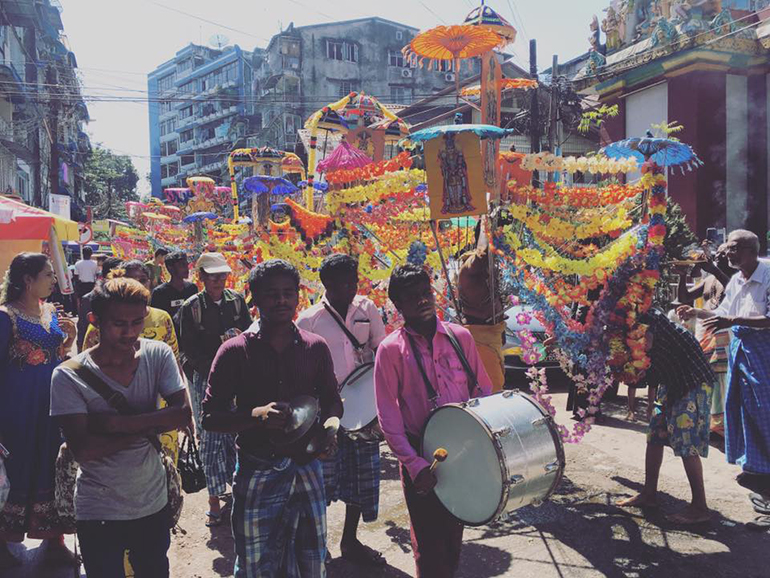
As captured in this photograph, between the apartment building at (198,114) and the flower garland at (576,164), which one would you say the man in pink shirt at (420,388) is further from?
the apartment building at (198,114)

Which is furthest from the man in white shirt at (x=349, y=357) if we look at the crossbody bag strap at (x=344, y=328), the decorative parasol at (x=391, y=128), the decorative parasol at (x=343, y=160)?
the decorative parasol at (x=391, y=128)

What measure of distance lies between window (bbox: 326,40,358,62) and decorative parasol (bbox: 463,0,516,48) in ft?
147

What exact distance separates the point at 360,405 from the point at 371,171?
341 cm

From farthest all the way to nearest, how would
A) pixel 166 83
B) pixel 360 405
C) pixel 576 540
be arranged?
pixel 166 83, pixel 576 540, pixel 360 405

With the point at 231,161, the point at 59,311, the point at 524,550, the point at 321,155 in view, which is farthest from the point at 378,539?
the point at 231,161

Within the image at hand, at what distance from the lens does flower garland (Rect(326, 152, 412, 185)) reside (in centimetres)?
656

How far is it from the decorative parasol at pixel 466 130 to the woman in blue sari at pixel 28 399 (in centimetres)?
289

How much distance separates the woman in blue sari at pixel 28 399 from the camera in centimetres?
388

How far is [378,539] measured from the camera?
4375mm

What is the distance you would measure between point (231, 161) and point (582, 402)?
11.8m

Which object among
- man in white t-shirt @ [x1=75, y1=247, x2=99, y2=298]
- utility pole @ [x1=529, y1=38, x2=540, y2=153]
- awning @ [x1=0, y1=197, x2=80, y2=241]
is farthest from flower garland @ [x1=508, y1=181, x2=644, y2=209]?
man in white t-shirt @ [x1=75, y1=247, x2=99, y2=298]

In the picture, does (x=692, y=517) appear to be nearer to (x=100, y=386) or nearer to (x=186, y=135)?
(x=100, y=386)

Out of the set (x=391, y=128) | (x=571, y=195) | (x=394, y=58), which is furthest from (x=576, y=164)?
(x=394, y=58)

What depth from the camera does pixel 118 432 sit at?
2.56m
